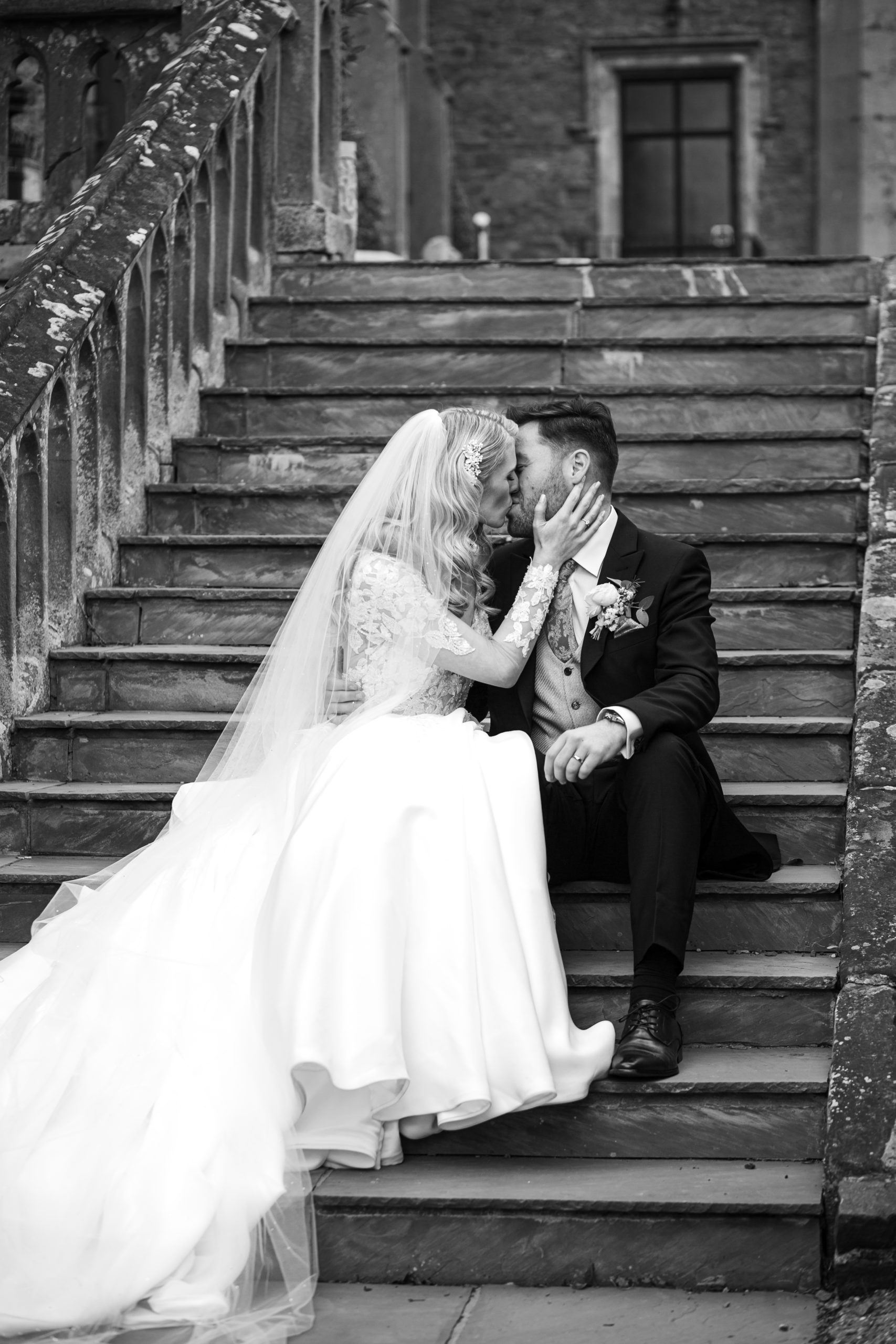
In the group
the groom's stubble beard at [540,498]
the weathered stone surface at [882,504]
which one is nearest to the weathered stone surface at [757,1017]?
the groom's stubble beard at [540,498]

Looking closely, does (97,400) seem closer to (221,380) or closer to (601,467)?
(221,380)

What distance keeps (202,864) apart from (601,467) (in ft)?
4.94

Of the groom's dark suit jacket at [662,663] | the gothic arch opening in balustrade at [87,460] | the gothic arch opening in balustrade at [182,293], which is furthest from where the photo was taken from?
the gothic arch opening in balustrade at [182,293]

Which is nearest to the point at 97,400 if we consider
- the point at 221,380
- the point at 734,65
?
the point at 221,380

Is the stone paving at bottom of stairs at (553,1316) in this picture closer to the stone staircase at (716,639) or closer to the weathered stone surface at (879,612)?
the stone staircase at (716,639)

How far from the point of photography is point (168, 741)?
14.9 feet

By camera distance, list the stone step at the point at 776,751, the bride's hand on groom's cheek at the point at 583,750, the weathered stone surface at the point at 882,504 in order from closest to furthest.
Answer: the bride's hand on groom's cheek at the point at 583,750 < the stone step at the point at 776,751 < the weathered stone surface at the point at 882,504

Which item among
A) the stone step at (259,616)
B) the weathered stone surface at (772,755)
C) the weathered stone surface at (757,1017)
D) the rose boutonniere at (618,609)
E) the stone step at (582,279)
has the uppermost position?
the stone step at (582,279)

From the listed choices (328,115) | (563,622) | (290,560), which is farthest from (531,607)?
(328,115)

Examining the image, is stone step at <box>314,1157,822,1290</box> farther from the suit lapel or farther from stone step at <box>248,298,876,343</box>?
stone step at <box>248,298,876,343</box>

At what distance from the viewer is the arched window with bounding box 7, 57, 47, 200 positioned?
27.2 feet

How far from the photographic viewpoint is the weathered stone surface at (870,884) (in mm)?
3367

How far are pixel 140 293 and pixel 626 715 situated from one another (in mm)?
2840

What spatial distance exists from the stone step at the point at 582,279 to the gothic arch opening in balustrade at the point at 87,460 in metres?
1.70
